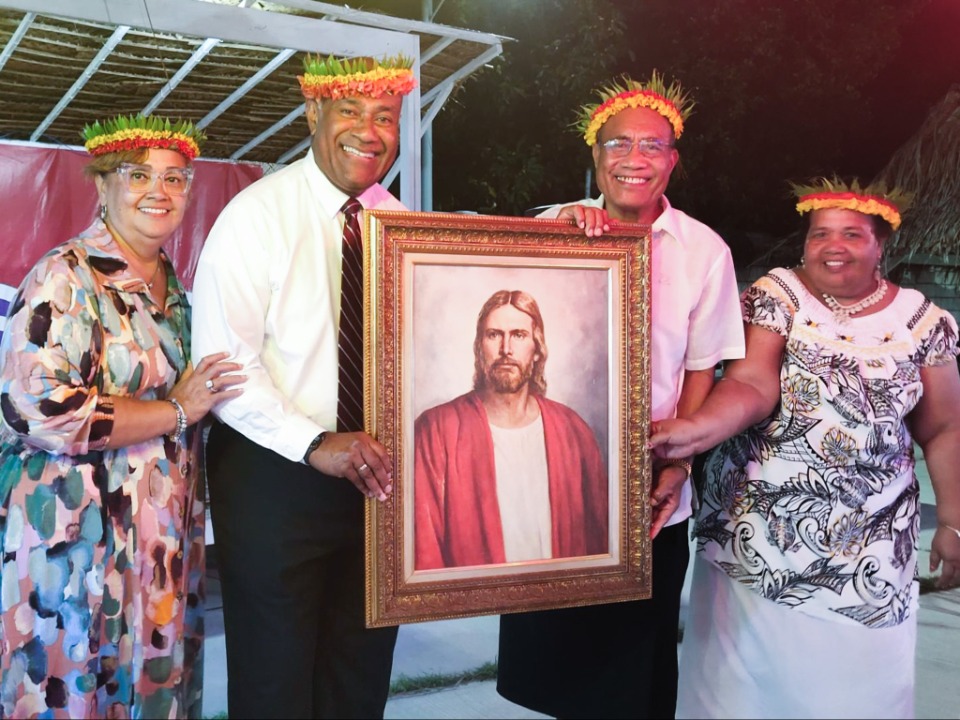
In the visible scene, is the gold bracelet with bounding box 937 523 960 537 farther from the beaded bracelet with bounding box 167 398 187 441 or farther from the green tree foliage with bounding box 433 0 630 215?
the green tree foliage with bounding box 433 0 630 215

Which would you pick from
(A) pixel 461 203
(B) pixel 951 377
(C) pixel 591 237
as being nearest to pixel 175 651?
(C) pixel 591 237

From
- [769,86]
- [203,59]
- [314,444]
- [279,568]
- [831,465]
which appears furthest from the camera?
[769,86]

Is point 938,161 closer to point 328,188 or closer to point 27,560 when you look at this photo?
point 328,188

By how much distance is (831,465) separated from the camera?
6.82ft

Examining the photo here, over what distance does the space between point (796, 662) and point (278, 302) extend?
5.21ft

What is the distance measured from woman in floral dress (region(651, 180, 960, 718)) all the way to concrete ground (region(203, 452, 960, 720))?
44 centimetres

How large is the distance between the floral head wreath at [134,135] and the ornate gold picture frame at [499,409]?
51cm

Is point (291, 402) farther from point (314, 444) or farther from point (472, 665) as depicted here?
point (472, 665)

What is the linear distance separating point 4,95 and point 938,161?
12.3 feet

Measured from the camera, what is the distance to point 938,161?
3152 millimetres

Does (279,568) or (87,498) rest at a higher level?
(87,498)

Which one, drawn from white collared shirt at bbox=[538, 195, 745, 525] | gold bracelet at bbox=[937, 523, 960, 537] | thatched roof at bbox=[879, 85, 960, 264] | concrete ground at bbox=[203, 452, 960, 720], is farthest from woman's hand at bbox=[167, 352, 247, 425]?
thatched roof at bbox=[879, 85, 960, 264]

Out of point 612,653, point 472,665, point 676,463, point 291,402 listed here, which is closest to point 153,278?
point 291,402

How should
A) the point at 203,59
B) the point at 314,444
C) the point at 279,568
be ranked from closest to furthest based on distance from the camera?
the point at 314,444
the point at 279,568
the point at 203,59
